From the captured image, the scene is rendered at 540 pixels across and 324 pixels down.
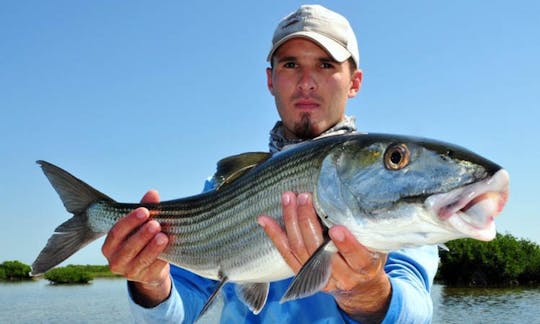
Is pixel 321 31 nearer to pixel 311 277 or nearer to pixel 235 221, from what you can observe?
pixel 235 221

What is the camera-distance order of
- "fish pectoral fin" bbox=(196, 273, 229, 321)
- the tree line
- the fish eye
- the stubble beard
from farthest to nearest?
the tree line < the stubble beard < "fish pectoral fin" bbox=(196, 273, 229, 321) < the fish eye

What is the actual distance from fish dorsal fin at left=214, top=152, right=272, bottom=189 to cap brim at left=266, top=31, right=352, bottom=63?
4.00 ft

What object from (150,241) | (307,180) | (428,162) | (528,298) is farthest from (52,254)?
(528,298)

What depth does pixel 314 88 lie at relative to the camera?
4.36m

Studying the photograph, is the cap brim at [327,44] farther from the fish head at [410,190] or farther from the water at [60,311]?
the water at [60,311]

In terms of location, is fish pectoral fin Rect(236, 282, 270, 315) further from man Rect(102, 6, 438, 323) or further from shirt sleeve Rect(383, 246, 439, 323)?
shirt sleeve Rect(383, 246, 439, 323)

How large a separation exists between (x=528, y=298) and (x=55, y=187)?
1807 inches

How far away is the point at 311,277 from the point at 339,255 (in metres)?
0.21

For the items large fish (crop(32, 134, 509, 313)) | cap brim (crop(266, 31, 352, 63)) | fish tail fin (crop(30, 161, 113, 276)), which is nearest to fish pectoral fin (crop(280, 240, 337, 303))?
large fish (crop(32, 134, 509, 313))

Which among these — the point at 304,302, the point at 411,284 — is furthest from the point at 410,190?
the point at 304,302

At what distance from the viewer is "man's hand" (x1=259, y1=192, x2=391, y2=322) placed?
2.81 meters

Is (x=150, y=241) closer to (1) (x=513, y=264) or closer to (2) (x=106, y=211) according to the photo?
(2) (x=106, y=211)

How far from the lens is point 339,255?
288 cm

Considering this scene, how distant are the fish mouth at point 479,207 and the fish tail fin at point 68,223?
8.70 ft
